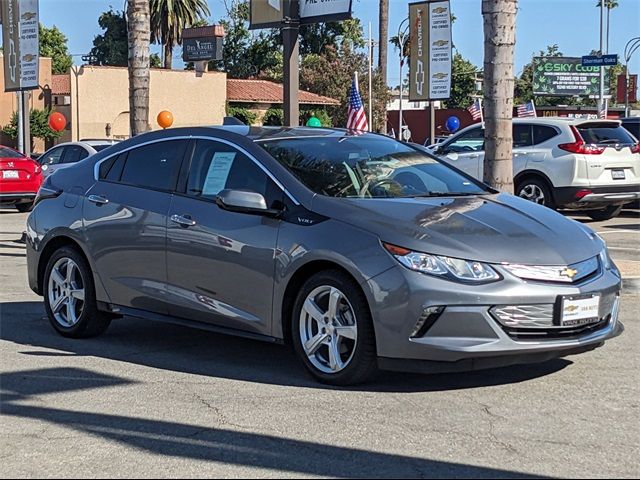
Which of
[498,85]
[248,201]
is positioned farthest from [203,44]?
[248,201]

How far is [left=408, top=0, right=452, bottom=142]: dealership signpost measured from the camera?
2398cm

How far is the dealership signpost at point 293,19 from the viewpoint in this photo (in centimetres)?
1359

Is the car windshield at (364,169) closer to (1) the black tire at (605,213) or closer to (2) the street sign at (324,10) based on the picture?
(2) the street sign at (324,10)

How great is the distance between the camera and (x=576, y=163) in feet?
53.0

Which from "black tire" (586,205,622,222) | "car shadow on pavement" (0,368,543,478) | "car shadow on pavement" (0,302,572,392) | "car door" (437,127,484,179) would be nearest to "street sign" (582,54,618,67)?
"black tire" (586,205,622,222)

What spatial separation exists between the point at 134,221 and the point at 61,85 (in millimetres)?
47288

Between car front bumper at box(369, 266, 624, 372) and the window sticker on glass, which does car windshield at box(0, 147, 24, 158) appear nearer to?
the window sticker on glass

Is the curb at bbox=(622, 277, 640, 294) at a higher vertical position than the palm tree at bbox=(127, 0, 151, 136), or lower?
lower

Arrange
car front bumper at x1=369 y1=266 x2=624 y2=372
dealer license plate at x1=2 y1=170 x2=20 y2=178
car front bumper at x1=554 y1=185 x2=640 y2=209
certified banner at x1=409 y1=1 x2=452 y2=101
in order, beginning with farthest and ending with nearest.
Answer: certified banner at x1=409 y1=1 x2=452 y2=101 → dealer license plate at x1=2 y1=170 x2=20 y2=178 → car front bumper at x1=554 y1=185 x2=640 y2=209 → car front bumper at x1=369 y1=266 x2=624 y2=372

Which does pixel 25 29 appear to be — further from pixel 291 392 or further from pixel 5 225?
pixel 291 392

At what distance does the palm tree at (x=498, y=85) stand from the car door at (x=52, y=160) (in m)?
14.1

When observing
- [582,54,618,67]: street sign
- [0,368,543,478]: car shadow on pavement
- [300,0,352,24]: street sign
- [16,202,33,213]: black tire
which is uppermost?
[582,54,618,67]: street sign

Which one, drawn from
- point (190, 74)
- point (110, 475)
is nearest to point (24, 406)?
point (110, 475)

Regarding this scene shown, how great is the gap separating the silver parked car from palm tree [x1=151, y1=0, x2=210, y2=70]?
43.2 meters
